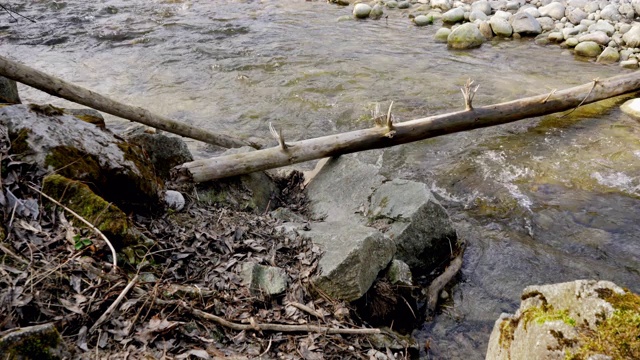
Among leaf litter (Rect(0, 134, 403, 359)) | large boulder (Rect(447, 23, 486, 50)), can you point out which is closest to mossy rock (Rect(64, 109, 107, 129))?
leaf litter (Rect(0, 134, 403, 359))

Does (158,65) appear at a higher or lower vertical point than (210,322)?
lower

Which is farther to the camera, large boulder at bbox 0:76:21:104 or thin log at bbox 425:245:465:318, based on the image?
large boulder at bbox 0:76:21:104

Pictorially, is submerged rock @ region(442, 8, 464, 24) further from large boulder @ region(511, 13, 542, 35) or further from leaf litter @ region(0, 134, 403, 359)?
leaf litter @ region(0, 134, 403, 359)

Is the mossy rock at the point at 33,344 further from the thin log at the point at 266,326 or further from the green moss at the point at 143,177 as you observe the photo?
the green moss at the point at 143,177

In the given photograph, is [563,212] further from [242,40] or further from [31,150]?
[242,40]

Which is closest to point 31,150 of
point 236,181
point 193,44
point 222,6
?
point 236,181

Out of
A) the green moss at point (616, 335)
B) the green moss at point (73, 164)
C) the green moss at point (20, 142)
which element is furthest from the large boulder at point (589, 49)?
the green moss at point (20, 142)

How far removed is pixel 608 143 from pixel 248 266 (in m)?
6.92

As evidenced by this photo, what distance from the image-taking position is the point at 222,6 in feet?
54.8

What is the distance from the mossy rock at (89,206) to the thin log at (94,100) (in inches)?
91.7

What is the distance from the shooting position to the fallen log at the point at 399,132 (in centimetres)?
548

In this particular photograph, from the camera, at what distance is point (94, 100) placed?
5660 mm

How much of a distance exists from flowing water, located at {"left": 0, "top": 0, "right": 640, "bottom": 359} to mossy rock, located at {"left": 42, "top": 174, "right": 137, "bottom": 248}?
112 inches

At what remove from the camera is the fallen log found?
548 cm
